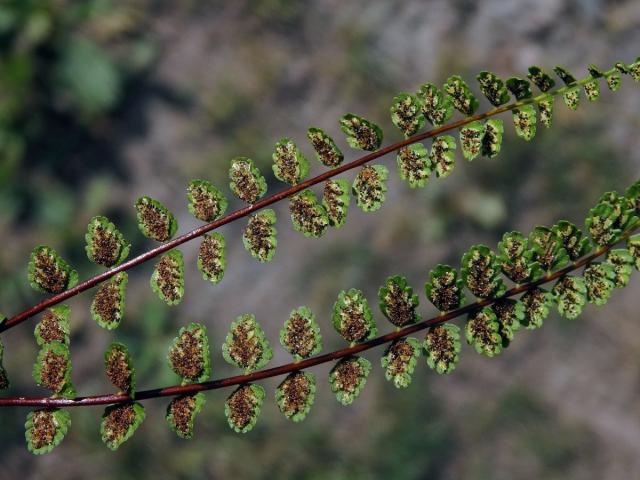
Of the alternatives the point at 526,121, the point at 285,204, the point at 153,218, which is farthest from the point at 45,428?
the point at 285,204

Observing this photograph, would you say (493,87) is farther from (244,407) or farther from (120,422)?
(120,422)

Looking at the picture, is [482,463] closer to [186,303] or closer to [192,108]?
[186,303]

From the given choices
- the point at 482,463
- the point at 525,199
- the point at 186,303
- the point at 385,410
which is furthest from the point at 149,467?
the point at 525,199

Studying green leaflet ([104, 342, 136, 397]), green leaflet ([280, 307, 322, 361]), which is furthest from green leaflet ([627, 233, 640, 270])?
green leaflet ([104, 342, 136, 397])

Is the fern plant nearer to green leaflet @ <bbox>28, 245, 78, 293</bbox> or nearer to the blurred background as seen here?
green leaflet @ <bbox>28, 245, 78, 293</bbox>

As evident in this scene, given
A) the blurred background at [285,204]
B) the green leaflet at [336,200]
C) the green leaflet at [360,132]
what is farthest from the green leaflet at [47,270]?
the blurred background at [285,204]

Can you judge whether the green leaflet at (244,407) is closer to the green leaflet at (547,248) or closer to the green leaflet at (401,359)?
the green leaflet at (401,359)

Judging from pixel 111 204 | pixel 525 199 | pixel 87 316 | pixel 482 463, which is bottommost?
pixel 482 463
